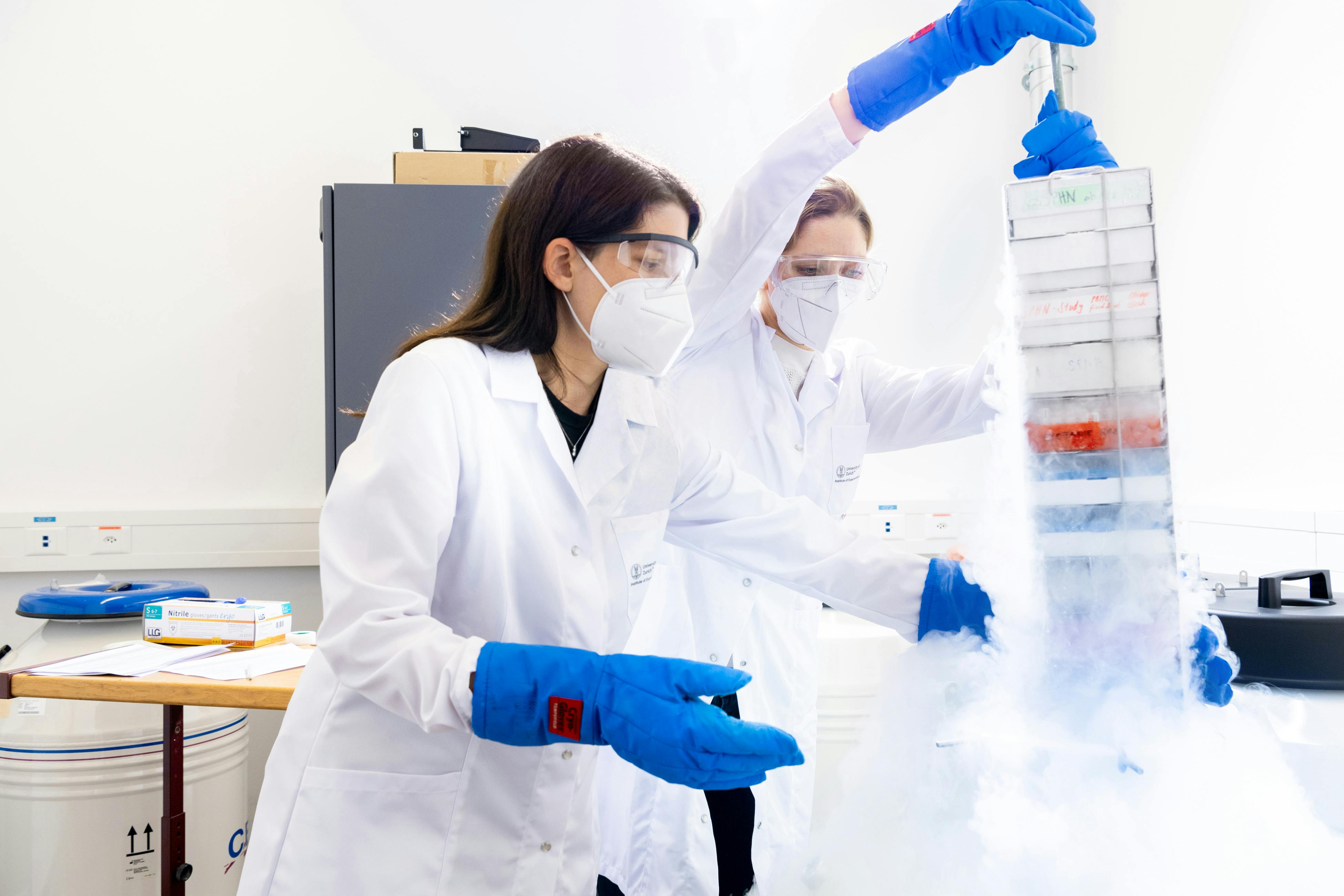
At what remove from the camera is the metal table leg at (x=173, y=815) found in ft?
5.83

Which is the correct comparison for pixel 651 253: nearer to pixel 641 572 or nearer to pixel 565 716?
pixel 641 572

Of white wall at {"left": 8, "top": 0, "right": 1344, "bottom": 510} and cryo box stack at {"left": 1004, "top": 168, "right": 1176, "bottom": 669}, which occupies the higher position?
white wall at {"left": 8, "top": 0, "right": 1344, "bottom": 510}

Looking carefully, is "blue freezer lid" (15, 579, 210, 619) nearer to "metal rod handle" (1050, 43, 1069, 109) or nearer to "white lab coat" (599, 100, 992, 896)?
"white lab coat" (599, 100, 992, 896)

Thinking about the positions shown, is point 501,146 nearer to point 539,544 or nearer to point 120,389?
point 120,389

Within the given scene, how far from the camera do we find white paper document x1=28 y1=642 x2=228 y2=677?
1624mm

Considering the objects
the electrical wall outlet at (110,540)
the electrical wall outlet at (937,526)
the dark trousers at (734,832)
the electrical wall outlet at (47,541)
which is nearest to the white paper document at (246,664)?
the dark trousers at (734,832)

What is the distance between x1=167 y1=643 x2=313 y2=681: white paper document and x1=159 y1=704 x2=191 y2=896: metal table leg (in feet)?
0.45

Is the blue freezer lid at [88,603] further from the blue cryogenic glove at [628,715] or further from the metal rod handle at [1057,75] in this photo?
the metal rod handle at [1057,75]

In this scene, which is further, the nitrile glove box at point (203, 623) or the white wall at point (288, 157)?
the white wall at point (288, 157)

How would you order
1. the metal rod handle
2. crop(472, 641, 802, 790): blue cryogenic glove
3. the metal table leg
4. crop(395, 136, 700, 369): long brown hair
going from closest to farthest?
crop(472, 641, 802, 790): blue cryogenic glove → the metal rod handle → crop(395, 136, 700, 369): long brown hair → the metal table leg

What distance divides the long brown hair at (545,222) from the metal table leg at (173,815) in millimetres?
1251

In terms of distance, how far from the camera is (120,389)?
2701mm

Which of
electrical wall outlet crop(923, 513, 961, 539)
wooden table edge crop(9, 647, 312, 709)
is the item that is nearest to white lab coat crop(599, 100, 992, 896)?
wooden table edge crop(9, 647, 312, 709)

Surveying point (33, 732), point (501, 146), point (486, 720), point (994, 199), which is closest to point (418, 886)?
point (486, 720)
